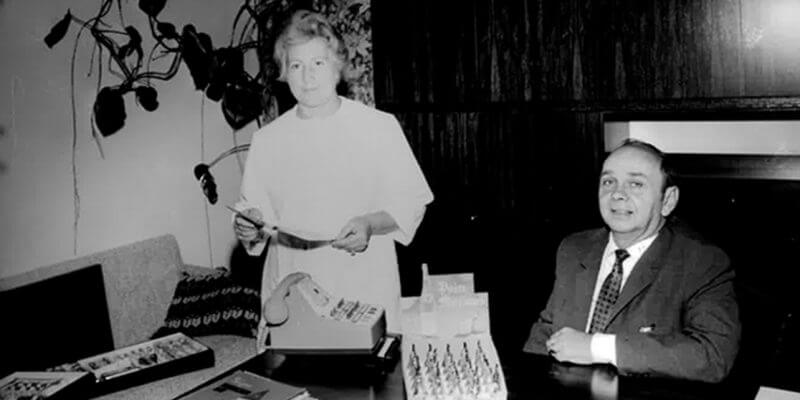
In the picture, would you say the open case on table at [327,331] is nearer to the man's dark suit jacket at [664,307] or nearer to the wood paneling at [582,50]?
the man's dark suit jacket at [664,307]

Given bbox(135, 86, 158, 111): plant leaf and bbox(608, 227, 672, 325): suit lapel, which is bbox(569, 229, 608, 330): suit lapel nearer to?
bbox(608, 227, 672, 325): suit lapel

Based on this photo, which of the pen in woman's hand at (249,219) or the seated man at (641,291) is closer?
the seated man at (641,291)

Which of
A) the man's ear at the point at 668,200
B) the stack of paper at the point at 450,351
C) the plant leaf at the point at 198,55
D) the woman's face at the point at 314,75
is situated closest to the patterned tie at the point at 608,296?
the man's ear at the point at 668,200

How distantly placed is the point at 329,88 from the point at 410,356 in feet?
3.36

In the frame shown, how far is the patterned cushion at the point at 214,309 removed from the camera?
322 centimetres

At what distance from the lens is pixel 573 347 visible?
6.75 feet

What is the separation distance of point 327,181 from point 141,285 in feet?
3.80

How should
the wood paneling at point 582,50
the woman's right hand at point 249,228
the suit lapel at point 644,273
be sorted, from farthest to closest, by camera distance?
the wood paneling at point 582,50 < the woman's right hand at point 249,228 < the suit lapel at point 644,273

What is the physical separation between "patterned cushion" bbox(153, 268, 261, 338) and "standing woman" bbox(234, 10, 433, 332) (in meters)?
0.56

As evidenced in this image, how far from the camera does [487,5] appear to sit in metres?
3.41

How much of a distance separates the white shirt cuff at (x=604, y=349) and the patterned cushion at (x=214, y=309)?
1.60m

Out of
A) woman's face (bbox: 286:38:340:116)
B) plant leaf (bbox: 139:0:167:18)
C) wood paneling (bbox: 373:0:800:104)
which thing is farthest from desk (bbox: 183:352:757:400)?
plant leaf (bbox: 139:0:167:18)

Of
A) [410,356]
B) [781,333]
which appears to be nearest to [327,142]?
[410,356]

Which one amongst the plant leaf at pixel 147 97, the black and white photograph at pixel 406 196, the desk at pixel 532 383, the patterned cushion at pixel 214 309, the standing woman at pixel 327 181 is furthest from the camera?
the plant leaf at pixel 147 97
